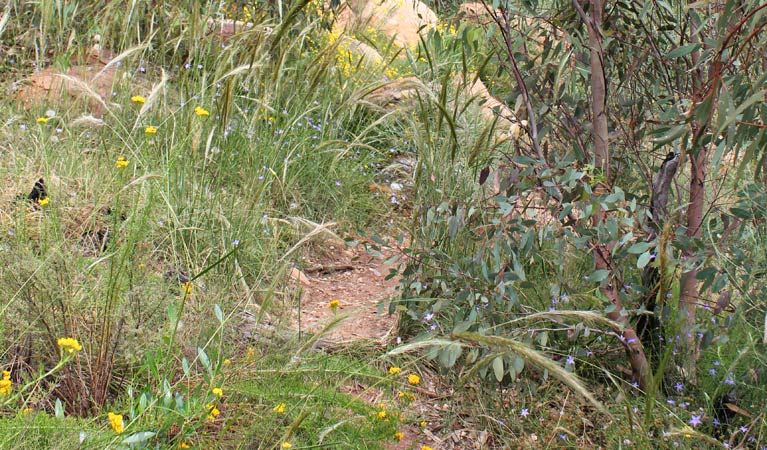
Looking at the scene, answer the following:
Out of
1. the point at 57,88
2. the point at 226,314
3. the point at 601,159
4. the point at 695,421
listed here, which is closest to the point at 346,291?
the point at 226,314

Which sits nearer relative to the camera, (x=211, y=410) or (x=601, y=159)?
(x=211, y=410)

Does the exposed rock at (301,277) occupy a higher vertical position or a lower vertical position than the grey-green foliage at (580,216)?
lower

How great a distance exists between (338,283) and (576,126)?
1.44 m

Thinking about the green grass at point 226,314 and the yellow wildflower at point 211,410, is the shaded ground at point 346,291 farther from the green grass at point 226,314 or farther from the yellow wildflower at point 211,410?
the yellow wildflower at point 211,410

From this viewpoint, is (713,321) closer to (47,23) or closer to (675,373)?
(675,373)

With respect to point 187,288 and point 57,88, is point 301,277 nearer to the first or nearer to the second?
point 187,288

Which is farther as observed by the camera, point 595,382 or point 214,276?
point 214,276

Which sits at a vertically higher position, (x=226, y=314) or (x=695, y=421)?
(x=695, y=421)

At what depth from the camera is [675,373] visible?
302cm

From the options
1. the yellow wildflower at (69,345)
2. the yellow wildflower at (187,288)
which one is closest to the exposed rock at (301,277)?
the yellow wildflower at (187,288)

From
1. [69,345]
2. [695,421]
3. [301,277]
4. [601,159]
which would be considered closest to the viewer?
[69,345]

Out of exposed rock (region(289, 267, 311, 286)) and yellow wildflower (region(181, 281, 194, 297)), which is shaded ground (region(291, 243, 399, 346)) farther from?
yellow wildflower (region(181, 281, 194, 297))

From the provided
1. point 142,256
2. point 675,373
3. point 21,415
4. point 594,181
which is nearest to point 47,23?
point 142,256

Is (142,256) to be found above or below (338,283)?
above
